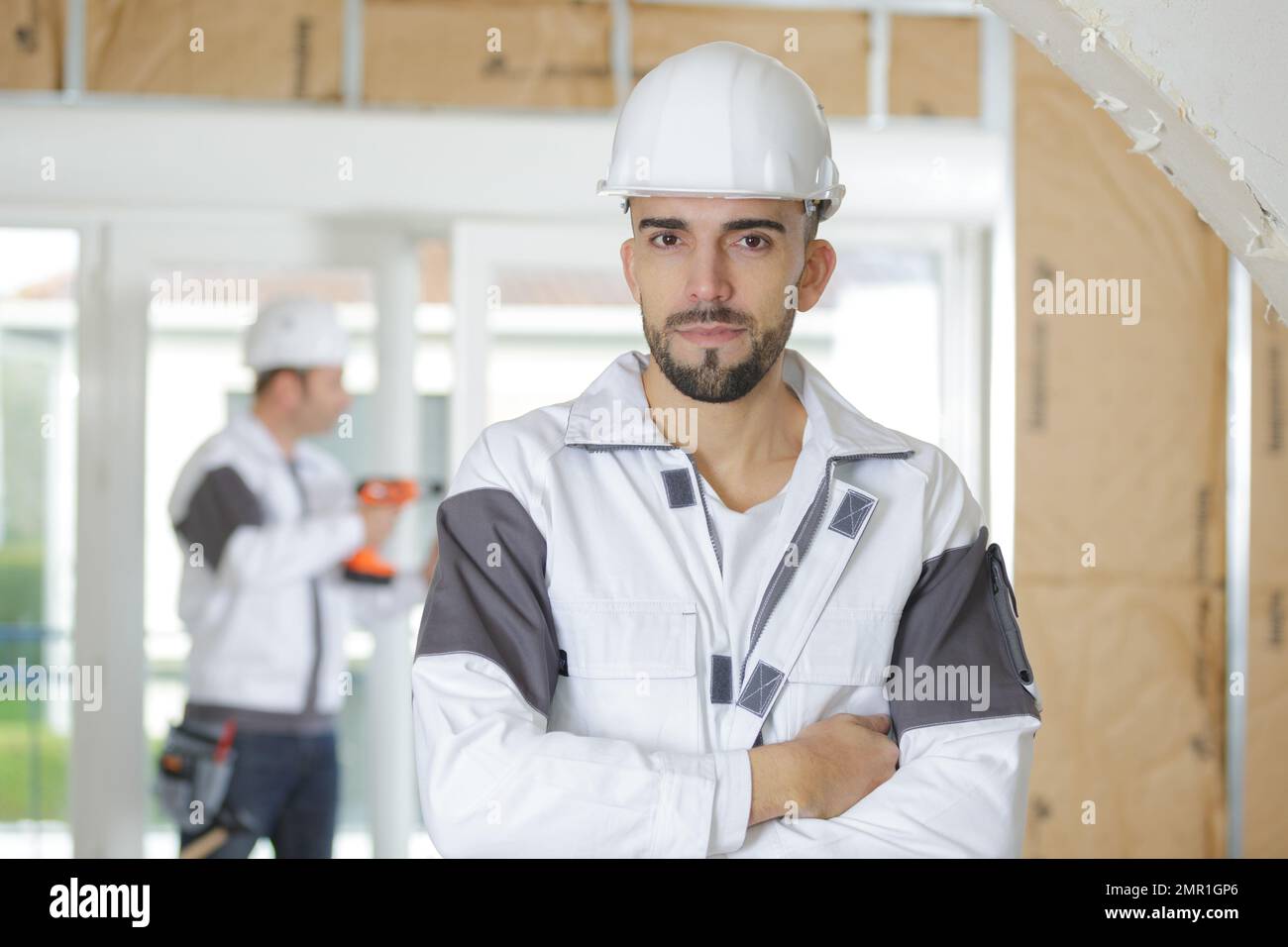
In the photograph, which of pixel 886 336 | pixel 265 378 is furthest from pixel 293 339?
pixel 886 336

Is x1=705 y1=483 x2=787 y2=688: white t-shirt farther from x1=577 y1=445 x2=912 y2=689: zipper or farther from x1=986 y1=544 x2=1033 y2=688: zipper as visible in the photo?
x1=986 y1=544 x2=1033 y2=688: zipper

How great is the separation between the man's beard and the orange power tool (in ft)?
6.19

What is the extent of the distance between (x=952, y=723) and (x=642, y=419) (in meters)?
0.53

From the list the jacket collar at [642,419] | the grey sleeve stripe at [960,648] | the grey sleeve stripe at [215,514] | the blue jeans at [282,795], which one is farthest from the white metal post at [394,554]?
the grey sleeve stripe at [960,648]

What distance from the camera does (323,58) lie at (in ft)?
10.8

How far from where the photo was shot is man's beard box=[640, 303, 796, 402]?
1504mm

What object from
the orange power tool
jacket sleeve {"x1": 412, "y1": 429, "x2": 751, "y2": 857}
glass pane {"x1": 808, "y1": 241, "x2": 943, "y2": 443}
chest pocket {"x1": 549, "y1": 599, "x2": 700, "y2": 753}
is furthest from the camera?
glass pane {"x1": 808, "y1": 241, "x2": 943, "y2": 443}

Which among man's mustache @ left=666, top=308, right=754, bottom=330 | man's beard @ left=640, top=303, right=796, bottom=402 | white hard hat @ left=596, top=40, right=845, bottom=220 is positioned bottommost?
man's beard @ left=640, top=303, right=796, bottom=402

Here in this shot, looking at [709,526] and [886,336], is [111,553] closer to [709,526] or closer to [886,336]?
[886,336]

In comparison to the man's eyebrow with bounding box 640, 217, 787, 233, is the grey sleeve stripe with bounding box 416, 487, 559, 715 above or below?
below

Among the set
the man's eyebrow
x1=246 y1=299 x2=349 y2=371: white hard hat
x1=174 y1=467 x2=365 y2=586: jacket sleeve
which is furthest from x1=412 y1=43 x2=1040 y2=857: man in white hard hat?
x1=246 y1=299 x2=349 y2=371: white hard hat
